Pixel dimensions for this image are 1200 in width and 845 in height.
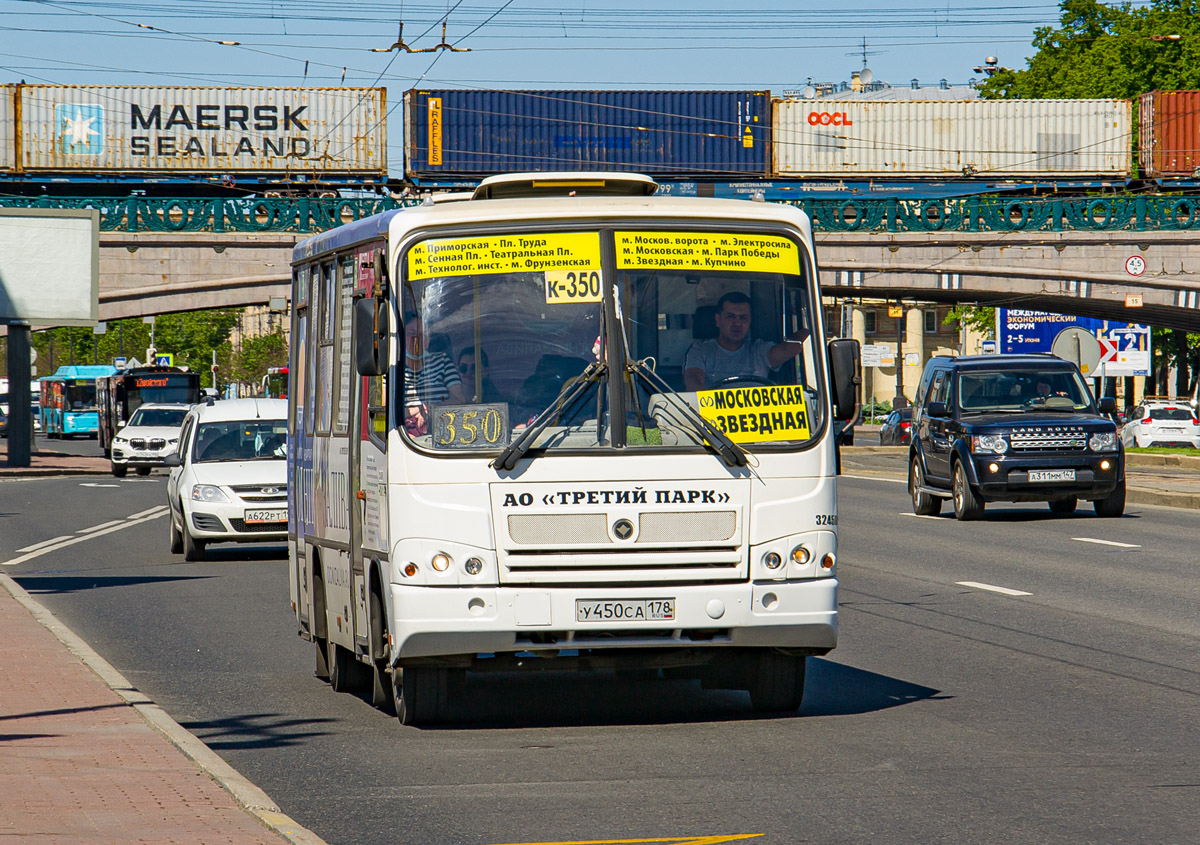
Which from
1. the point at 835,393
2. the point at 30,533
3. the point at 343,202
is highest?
the point at 343,202

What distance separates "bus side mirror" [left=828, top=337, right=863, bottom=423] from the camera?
830 centimetres

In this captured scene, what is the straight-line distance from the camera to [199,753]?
7.24 m

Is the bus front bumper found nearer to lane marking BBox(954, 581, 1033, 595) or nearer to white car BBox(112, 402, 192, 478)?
lane marking BBox(954, 581, 1033, 595)

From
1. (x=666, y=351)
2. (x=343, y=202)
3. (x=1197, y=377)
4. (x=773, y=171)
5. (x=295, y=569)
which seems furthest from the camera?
(x=1197, y=377)

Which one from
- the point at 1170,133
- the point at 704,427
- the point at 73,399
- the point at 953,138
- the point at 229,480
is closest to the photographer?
the point at 704,427

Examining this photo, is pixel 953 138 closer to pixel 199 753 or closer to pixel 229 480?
pixel 229 480

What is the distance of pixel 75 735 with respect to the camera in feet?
25.3

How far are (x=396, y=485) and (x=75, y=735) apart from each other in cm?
167

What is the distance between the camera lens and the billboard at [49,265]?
4353 cm

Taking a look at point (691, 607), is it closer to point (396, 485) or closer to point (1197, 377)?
point (396, 485)

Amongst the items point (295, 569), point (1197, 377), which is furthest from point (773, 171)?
point (295, 569)

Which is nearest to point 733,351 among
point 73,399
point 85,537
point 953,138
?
point 85,537

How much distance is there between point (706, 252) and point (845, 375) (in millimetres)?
832

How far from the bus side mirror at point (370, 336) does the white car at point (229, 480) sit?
10.3 metres
